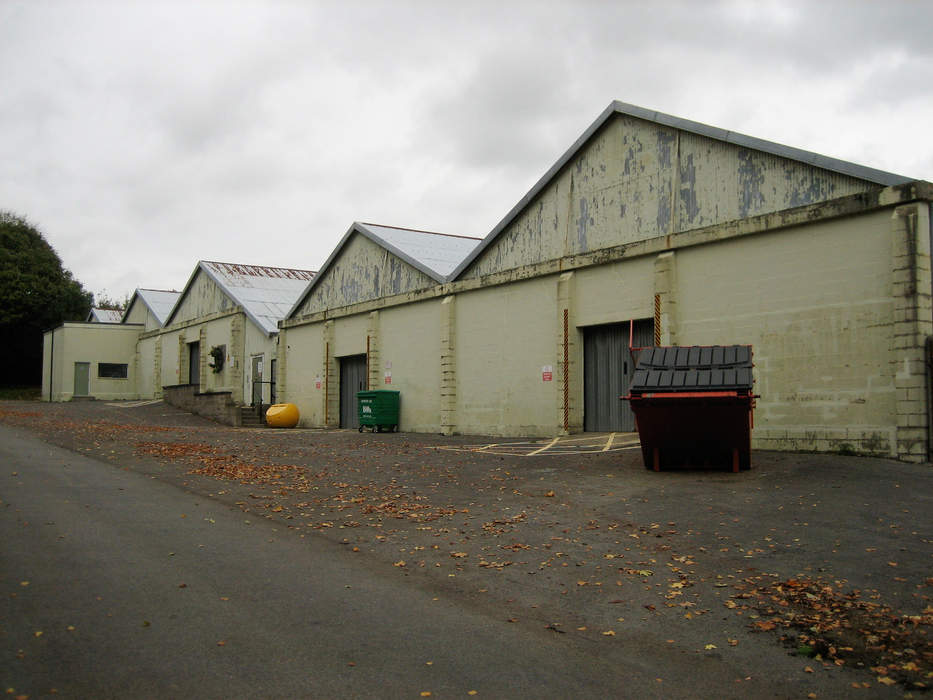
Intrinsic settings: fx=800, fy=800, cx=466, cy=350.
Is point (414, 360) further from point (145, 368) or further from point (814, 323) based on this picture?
point (145, 368)

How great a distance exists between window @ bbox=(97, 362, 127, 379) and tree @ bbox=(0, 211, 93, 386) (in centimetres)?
626

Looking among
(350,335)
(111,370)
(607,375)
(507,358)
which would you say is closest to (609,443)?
(607,375)

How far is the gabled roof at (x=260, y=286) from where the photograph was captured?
3506cm

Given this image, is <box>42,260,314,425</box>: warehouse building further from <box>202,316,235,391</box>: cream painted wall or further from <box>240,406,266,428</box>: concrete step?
<box>240,406,266,428</box>: concrete step

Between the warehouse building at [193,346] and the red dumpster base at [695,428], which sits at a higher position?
the warehouse building at [193,346]

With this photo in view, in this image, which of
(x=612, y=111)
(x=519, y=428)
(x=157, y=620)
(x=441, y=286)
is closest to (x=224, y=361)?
(x=441, y=286)

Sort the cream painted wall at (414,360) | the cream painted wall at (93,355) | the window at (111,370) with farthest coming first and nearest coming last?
the window at (111,370)
the cream painted wall at (93,355)
the cream painted wall at (414,360)

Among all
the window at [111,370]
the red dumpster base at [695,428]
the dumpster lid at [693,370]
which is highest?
the window at [111,370]

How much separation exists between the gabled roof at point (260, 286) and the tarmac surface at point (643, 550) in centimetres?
2027

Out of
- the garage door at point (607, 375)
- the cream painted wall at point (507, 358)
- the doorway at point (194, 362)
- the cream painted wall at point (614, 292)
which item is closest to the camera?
the cream painted wall at point (614, 292)

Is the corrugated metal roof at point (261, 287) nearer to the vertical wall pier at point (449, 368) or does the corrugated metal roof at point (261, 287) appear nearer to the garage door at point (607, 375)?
the vertical wall pier at point (449, 368)

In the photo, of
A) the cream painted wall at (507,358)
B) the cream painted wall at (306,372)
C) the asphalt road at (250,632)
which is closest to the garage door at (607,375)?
the cream painted wall at (507,358)

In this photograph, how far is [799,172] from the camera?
14.3 metres

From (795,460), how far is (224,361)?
29.1 meters
